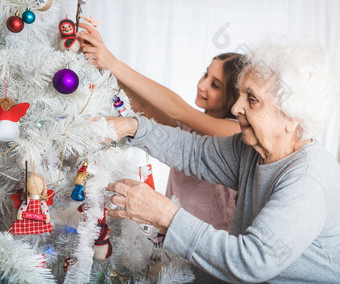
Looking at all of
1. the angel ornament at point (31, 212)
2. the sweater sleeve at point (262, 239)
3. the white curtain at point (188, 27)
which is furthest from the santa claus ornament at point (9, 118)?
the white curtain at point (188, 27)

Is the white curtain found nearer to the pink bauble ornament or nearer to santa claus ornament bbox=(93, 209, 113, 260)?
the pink bauble ornament

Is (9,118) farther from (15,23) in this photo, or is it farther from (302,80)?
(302,80)

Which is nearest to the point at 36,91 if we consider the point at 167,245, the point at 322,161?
the point at 167,245

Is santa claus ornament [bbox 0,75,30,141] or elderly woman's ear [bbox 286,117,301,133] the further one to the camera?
elderly woman's ear [bbox 286,117,301,133]

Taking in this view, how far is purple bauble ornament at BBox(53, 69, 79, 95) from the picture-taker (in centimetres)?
88

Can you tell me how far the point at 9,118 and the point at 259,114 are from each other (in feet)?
2.03

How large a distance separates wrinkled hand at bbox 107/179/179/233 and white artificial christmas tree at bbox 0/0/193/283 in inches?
2.0

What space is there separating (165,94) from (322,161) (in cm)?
63

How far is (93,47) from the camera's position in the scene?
3.70 ft

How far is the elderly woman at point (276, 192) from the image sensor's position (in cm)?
88

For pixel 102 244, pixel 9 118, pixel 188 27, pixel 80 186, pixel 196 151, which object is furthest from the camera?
pixel 188 27

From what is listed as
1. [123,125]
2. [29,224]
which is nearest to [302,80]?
[123,125]

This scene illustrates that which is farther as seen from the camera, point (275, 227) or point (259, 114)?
point (259, 114)

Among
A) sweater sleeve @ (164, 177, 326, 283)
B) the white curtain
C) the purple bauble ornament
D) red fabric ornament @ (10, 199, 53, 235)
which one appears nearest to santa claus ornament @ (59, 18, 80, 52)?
the purple bauble ornament
